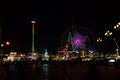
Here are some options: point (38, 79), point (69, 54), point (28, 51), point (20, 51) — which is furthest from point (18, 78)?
point (28, 51)

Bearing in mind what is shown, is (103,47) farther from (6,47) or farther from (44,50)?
(44,50)

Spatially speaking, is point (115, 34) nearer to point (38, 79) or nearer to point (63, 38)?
point (63, 38)

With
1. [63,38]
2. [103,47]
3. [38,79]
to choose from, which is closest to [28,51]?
[103,47]

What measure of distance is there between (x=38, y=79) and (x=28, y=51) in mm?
129696

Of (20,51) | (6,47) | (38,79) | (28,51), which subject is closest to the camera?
(38,79)

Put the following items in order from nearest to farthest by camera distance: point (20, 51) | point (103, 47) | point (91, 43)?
point (91, 43) < point (103, 47) < point (20, 51)

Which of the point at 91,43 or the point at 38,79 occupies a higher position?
the point at 91,43

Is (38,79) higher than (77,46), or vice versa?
(77,46)

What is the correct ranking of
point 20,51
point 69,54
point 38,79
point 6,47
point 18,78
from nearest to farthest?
point 18,78 → point 38,79 → point 69,54 → point 6,47 → point 20,51

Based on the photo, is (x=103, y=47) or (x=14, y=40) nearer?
(x=103, y=47)

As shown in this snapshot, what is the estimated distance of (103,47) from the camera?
393ft

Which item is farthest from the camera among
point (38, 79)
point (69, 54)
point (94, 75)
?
point (69, 54)

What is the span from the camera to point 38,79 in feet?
98.7

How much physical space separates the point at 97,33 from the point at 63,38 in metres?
46.6
